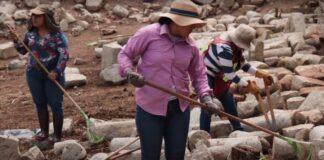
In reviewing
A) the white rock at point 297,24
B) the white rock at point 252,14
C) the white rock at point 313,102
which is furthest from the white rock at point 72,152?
the white rock at point 252,14

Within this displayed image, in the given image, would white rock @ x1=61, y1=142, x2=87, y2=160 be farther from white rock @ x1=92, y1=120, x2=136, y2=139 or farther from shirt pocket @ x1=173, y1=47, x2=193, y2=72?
shirt pocket @ x1=173, y1=47, x2=193, y2=72

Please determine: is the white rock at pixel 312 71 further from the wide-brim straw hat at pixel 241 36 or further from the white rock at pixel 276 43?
the wide-brim straw hat at pixel 241 36

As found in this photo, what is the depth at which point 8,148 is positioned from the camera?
5844mm

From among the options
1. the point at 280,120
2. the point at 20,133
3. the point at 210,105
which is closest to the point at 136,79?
the point at 210,105

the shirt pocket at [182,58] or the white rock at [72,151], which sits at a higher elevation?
the shirt pocket at [182,58]

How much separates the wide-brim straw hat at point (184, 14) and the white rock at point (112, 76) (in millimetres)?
5742

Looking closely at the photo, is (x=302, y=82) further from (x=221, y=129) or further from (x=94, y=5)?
(x=94, y=5)

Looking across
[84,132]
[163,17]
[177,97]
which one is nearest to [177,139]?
[177,97]

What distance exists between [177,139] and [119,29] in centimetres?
1206

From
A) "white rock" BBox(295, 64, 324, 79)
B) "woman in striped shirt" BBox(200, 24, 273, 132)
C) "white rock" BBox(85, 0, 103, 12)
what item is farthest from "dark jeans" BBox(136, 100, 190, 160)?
"white rock" BBox(85, 0, 103, 12)

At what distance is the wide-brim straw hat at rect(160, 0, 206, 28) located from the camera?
4.17 m

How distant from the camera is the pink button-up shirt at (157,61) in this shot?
4219 millimetres

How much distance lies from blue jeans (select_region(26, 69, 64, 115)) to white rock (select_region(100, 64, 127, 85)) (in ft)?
11.4

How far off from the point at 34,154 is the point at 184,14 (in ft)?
8.71
